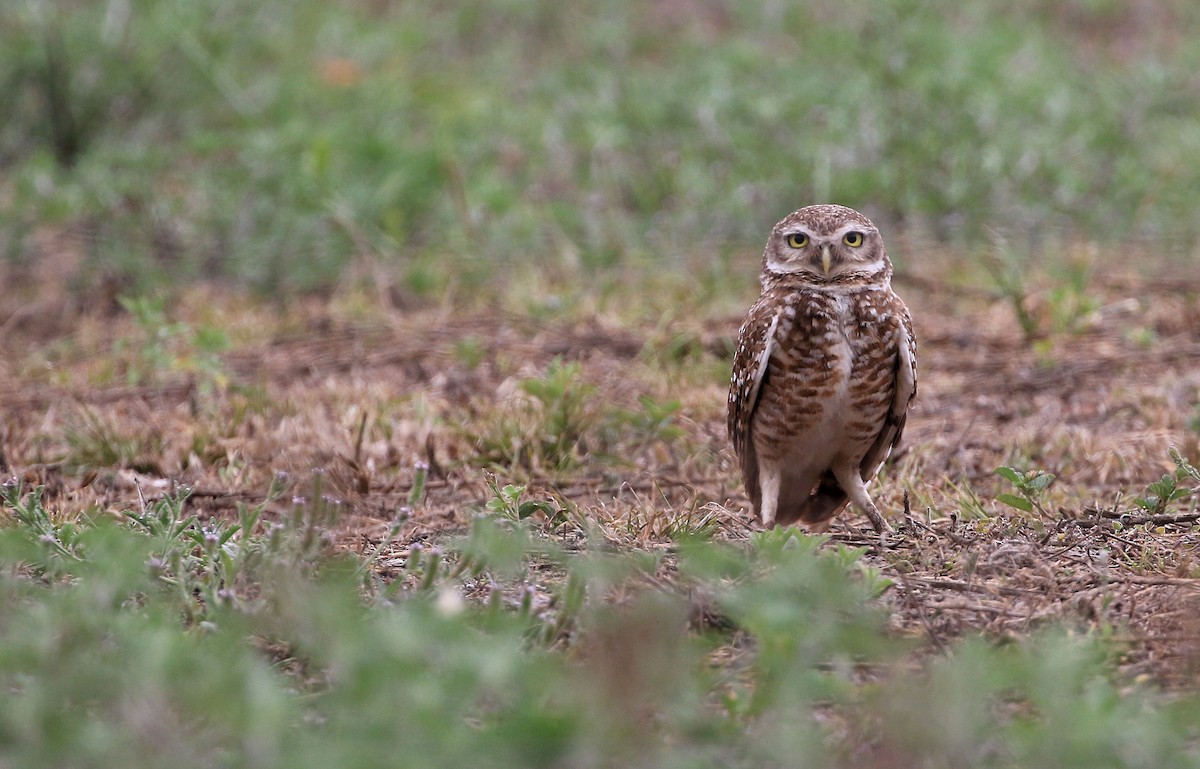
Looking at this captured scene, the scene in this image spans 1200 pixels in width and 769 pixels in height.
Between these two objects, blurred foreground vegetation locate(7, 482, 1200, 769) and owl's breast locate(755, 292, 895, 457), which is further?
owl's breast locate(755, 292, 895, 457)

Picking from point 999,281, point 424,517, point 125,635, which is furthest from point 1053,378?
point 125,635

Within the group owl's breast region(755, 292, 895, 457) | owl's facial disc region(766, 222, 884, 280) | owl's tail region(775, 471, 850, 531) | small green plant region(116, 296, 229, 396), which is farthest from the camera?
small green plant region(116, 296, 229, 396)

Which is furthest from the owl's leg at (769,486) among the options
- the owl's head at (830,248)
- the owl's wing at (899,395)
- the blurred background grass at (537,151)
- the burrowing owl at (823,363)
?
the blurred background grass at (537,151)

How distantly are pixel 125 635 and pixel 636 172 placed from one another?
5.89m

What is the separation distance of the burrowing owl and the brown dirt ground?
0.73 feet

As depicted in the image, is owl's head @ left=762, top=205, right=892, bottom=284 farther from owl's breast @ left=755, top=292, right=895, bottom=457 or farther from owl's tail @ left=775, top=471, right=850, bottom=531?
owl's tail @ left=775, top=471, right=850, bottom=531

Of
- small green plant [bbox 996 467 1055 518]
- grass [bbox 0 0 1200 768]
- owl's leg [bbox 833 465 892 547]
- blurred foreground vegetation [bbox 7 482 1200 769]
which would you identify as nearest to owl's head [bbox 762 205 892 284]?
owl's leg [bbox 833 465 892 547]

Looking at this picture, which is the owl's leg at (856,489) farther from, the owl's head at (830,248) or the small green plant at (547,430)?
the small green plant at (547,430)

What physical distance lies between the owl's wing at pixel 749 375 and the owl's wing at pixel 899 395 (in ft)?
1.21

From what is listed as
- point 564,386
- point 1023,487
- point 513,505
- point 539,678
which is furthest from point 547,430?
point 539,678

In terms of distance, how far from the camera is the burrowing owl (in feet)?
14.0

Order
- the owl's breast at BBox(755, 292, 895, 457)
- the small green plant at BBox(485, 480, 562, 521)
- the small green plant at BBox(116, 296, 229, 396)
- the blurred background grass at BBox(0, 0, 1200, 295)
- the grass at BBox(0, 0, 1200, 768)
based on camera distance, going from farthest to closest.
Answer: the blurred background grass at BBox(0, 0, 1200, 295)
the small green plant at BBox(116, 296, 229, 396)
the owl's breast at BBox(755, 292, 895, 457)
the small green plant at BBox(485, 480, 562, 521)
the grass at BBox(0, 0, 1200, 768)

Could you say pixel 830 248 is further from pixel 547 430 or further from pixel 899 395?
pixel 547 430

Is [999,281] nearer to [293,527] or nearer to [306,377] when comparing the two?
[306,377]
